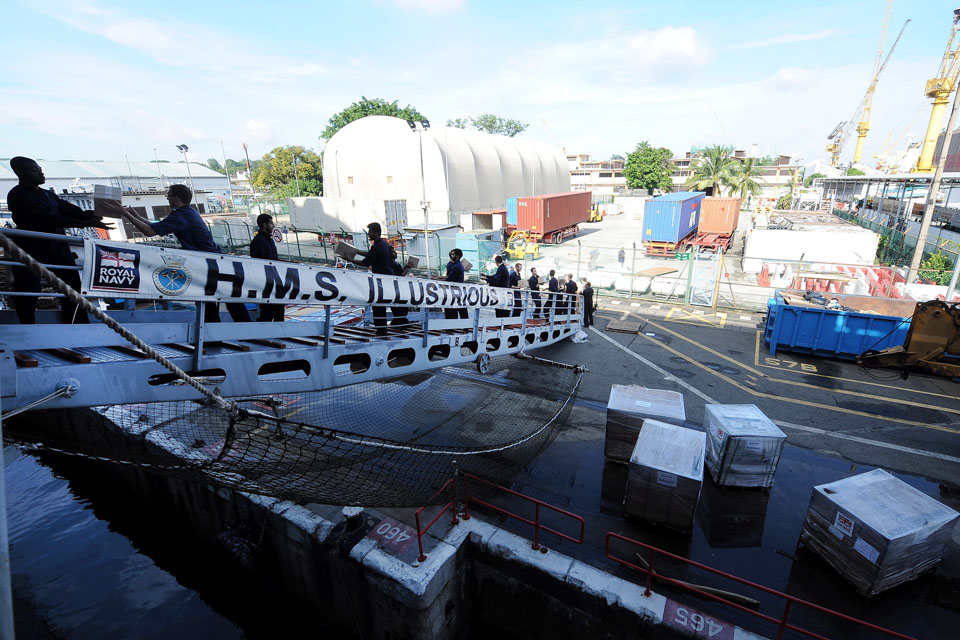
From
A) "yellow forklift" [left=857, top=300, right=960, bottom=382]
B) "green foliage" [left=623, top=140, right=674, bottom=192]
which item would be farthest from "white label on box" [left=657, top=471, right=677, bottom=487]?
"green foliage" [left=623, top=140, right=674, bottom=192]

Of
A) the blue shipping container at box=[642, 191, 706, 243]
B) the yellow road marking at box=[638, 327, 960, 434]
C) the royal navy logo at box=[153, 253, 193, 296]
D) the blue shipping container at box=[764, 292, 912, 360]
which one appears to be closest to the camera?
the royal navy logo at box=[153, 253, 193, 296]

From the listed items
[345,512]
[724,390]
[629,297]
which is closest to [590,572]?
[345,512]

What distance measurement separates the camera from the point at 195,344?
3.51 m

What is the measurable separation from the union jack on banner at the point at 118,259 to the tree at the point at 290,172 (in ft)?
200

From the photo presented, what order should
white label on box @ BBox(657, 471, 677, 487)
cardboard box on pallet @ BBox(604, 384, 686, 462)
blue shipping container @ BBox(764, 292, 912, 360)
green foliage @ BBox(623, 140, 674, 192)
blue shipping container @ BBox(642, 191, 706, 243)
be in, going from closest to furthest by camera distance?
white label on box @ BBox(657, 471, 677, 487) → cardboard box on pallet @ BBox(604, 384, 686, 462) → blue shipping container @ BBox(764, 292, 912, 360) → blue shipping container @ BBox(642, 191, 706, 243) → green foliage @ BBox(623, 140, 674, 192)

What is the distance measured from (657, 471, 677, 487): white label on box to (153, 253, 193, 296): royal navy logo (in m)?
5.55

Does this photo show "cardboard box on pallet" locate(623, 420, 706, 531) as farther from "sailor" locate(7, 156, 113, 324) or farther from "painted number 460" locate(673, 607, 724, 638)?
"sailor" locate(7, 156, 113, 324)

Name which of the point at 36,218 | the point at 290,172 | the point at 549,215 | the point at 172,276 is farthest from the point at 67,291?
the point at 290,172

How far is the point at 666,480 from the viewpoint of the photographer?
559cm

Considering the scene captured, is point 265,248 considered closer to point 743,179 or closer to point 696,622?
point 696,622

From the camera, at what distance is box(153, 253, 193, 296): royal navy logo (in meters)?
3.11

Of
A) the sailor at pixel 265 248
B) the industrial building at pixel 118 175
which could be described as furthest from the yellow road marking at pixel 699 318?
the industrial building at pixel 118 175

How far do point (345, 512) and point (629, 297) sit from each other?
1579cm

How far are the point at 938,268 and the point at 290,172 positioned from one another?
214 ft
